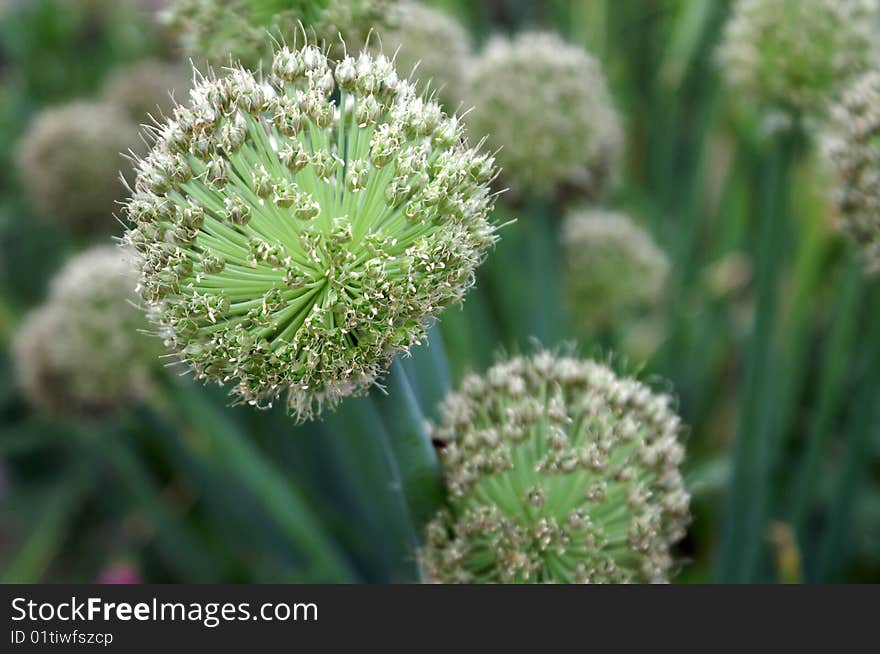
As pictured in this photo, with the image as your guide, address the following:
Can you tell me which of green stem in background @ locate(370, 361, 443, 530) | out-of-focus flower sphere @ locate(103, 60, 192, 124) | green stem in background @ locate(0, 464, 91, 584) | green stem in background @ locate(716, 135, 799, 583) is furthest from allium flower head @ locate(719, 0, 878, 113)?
green stem in background @ locate(0, 464, 91, 584)

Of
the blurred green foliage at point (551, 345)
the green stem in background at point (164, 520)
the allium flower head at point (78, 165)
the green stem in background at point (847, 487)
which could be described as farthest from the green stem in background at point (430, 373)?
the allium flower head at point (78, 165)

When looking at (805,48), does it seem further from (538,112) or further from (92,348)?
(92,348)

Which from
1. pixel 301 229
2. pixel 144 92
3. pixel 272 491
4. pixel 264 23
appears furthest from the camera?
pixel 144 92

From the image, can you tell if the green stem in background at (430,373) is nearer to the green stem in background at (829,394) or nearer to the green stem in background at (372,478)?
the green stem in background at (372,478)

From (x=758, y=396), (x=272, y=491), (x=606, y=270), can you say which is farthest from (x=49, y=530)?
(x=758, y=396)

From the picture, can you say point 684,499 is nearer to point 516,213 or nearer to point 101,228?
point 516,213
